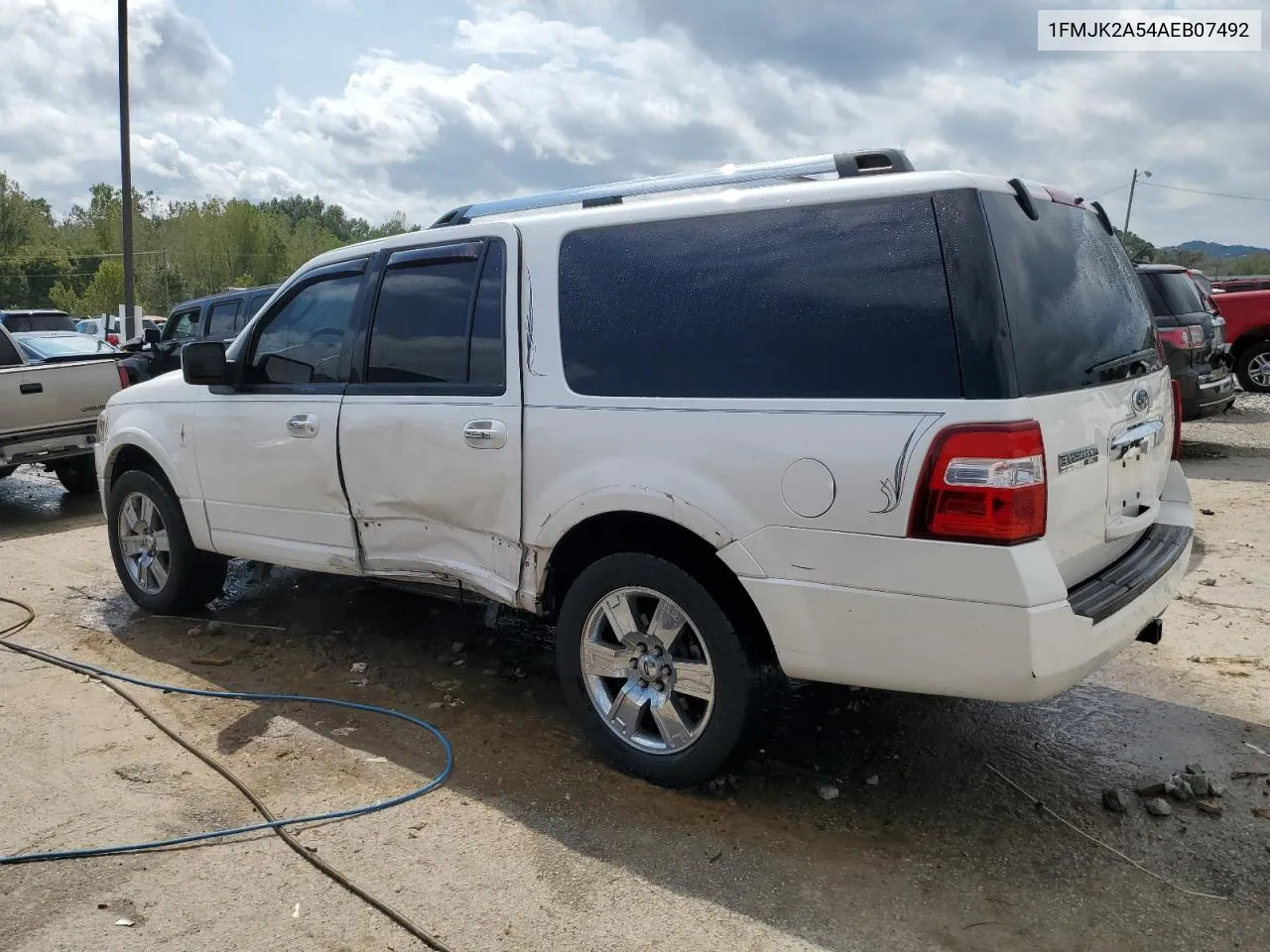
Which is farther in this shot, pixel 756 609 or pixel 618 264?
pixel 618 264

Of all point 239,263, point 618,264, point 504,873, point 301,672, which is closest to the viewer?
point 504,873

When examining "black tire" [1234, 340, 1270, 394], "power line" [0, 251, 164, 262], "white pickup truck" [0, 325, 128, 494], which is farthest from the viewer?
"power line" [0, 251, 164, 262]

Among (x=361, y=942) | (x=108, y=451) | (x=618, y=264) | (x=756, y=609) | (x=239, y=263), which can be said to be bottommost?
(x=361, y=942)

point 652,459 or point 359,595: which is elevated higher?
point 652,459

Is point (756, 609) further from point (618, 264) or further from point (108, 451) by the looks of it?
point (108, 451)

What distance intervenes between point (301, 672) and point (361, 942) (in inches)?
89.1

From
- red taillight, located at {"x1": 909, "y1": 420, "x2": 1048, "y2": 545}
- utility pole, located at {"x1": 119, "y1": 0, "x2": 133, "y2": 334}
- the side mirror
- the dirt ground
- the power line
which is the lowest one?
the dirt ground

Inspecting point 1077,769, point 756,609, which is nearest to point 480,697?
point 756,609

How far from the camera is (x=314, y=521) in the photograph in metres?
4.59

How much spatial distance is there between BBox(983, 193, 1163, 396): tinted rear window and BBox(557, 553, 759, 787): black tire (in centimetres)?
121

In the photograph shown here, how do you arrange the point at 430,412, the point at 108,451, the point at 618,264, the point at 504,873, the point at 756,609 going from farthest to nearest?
1. the point at 108,451
2. the point at 430,412
3. the point at 618,264
4. the point at 756,609
5. the point at 504,873

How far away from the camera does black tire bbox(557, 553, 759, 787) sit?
323 cm

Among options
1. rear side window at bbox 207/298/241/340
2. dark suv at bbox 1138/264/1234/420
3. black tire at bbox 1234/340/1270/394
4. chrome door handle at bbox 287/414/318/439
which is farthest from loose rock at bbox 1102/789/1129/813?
black tire at bbox 1234/340/1270/394

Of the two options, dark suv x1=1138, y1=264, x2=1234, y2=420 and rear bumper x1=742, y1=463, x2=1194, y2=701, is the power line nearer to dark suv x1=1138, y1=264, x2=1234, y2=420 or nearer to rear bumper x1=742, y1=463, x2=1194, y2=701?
dark suv x1=1138, y1=264, x2=1234, y2=420
